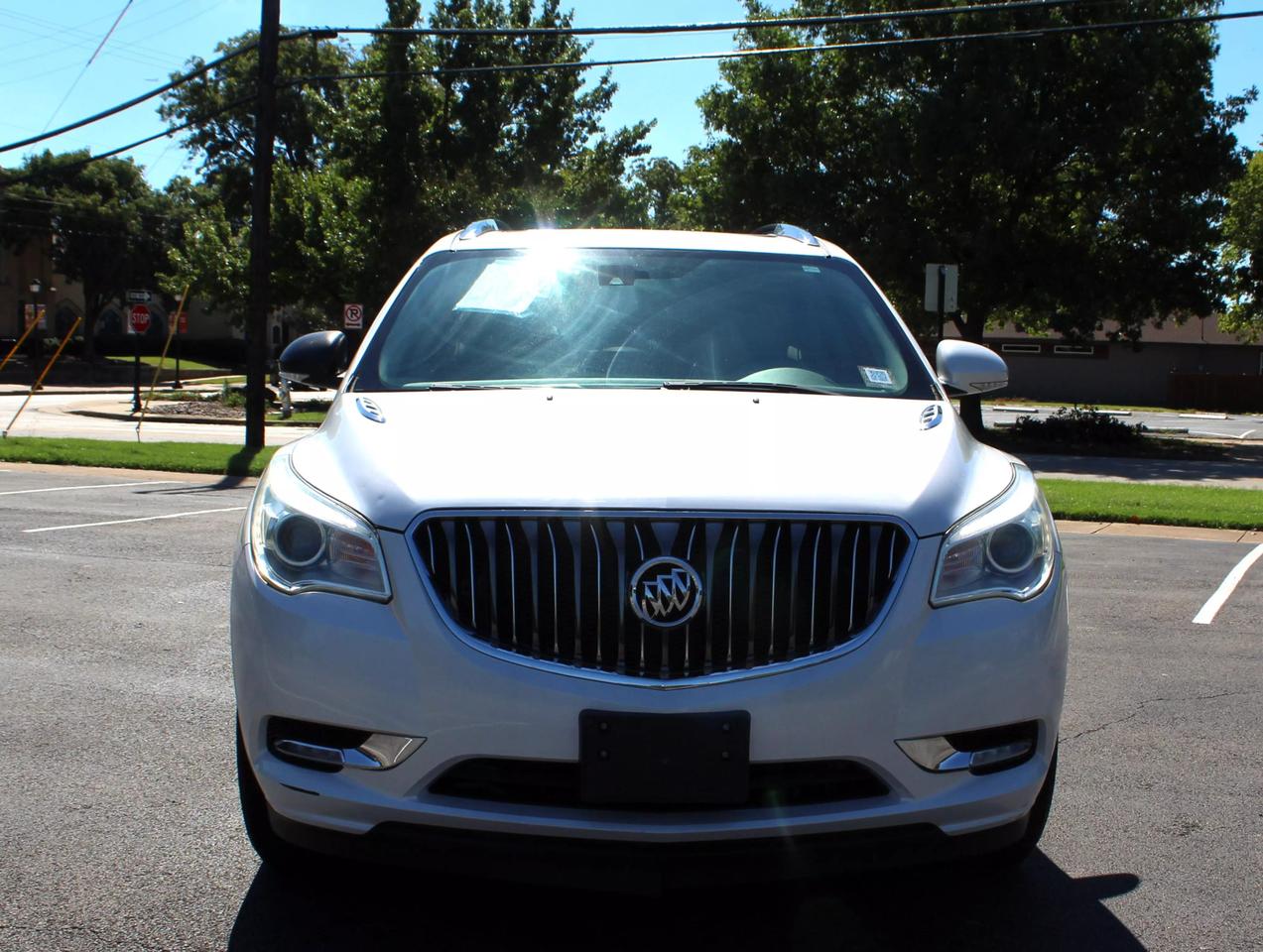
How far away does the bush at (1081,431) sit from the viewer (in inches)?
1072

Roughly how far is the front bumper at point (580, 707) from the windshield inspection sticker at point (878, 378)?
121 cm

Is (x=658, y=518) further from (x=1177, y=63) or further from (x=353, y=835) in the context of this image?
(x=1177, y=63)

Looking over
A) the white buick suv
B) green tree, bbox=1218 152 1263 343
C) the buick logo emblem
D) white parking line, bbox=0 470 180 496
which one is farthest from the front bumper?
green tree, bbox=1218 152 1263 343

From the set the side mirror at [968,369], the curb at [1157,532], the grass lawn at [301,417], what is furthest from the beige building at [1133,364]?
the side mirror at [968,369]

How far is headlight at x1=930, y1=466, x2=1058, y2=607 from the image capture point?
119 inches

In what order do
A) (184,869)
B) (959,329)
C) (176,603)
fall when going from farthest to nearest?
(959,329) < (176,603) < (184,869)

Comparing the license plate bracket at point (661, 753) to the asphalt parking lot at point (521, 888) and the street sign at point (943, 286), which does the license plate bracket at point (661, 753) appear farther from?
the street sign at point (943, 286)

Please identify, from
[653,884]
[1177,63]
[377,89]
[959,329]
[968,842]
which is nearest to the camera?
[653,884]

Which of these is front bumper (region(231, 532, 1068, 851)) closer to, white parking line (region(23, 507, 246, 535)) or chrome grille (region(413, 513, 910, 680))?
chrome grille (region(413, 513, 910, 680))

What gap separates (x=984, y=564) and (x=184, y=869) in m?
2.28

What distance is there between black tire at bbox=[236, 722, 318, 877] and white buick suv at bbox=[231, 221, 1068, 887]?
0.02m

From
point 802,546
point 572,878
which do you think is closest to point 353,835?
point 572,878

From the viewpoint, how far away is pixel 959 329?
1220 inches

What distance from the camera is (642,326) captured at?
170 inches
